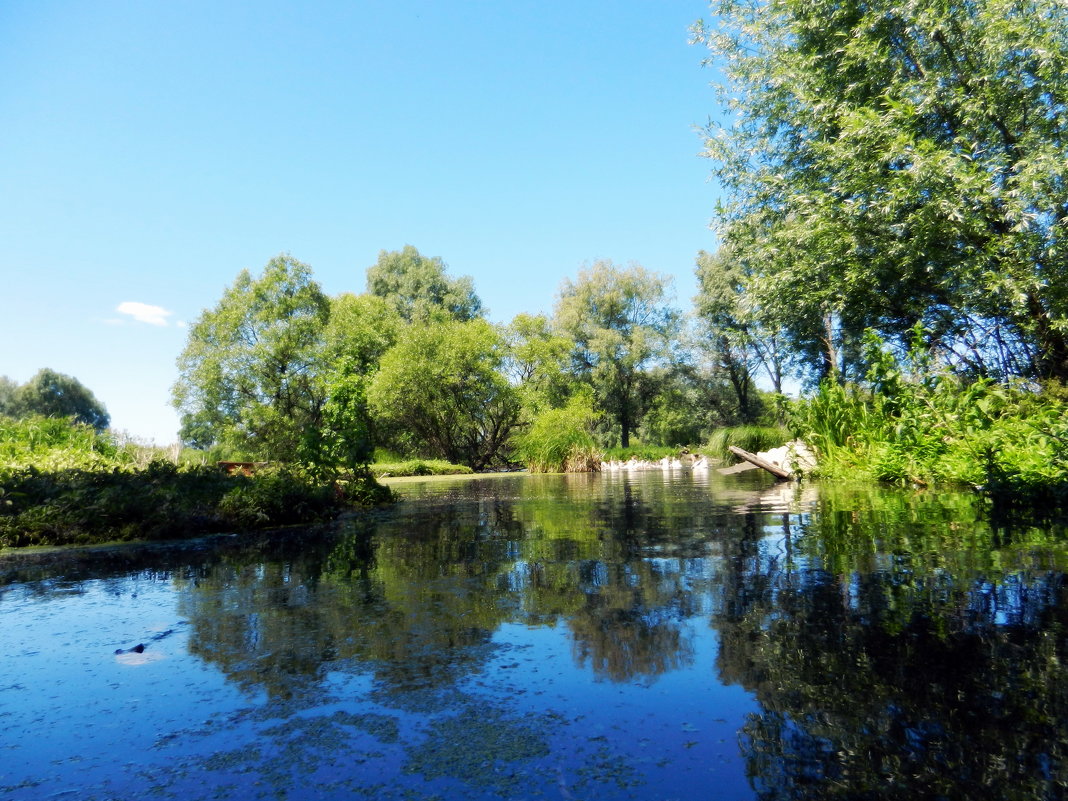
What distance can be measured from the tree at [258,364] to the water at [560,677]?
111 feet

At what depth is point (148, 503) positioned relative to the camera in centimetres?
773

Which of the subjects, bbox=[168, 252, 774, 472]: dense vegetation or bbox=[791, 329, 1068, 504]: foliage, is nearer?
bbox=[791, 329, 1068, 504]: foliage

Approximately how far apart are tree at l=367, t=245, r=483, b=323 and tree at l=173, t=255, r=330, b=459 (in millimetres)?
14029

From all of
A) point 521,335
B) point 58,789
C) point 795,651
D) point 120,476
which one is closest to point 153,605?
point 58,789

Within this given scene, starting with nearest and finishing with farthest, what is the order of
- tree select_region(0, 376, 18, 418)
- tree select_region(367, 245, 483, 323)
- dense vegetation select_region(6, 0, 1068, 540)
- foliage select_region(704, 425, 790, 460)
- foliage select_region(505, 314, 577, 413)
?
dense vegetation select_region(6, 0, 1068, 540) → foliage select_region(704, 425, 790, 460) → foliage select_region(505, 314, 577, 413) → tree select_region(367, 245, 483, 323) → tree select_region(0, 376, 18, 418)

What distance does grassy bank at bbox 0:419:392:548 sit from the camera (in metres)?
7.16

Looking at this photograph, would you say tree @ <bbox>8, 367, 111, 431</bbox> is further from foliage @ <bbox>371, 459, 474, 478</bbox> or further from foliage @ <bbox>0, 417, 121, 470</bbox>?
foliage @ <bbox>0, 417, 121, 470</bbox>

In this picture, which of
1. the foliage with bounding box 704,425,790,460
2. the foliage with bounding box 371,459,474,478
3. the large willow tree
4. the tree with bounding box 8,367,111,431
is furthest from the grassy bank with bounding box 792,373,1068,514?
the tree with bounding box 8,367,111,431

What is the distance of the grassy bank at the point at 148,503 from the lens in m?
7.16

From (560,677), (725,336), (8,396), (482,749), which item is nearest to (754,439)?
(725,336)

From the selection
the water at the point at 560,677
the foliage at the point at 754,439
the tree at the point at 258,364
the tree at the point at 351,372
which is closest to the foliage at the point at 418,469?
the tree at the point at 351,372

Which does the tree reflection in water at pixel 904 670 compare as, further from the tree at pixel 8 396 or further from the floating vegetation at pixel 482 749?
the tree at pixel 8 396

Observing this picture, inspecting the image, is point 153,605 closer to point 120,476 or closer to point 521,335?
point 120,476

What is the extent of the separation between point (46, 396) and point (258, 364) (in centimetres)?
4860
